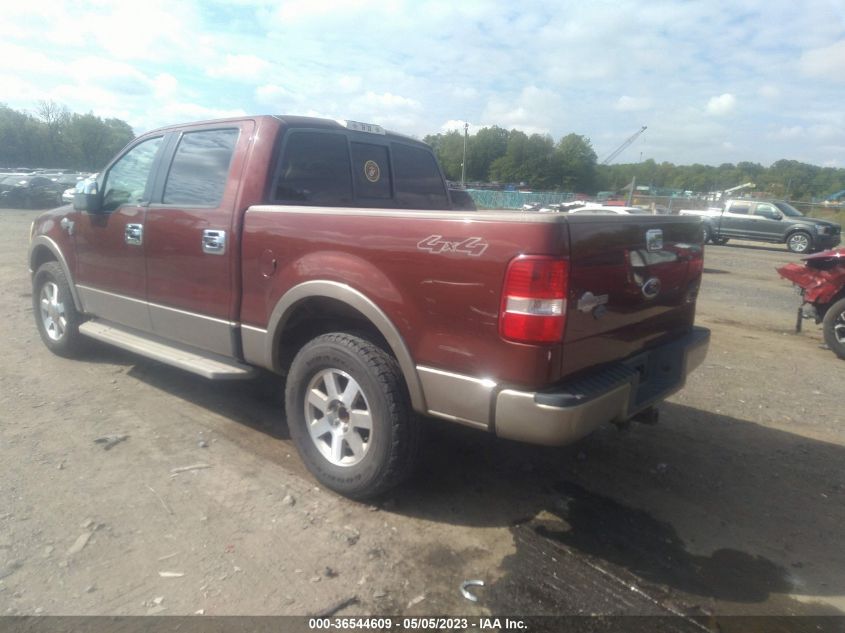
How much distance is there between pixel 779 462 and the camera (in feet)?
13.1

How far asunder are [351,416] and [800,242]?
22.8m

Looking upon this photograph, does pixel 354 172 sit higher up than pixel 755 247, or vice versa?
pixel 354 172

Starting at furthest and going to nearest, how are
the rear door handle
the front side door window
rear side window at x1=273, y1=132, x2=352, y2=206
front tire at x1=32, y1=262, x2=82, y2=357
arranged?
front tire at x1=32, y1=262, x2=82, y2=357 → the front side door window → rear side window at x1=273, y1=132, x2=352, y2=206 → the rear door handle

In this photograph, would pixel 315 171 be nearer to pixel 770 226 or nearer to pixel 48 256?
pixel 48 256

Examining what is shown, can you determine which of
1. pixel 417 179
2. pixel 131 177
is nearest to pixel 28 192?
pixel 131 177

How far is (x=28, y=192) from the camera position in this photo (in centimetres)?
2844

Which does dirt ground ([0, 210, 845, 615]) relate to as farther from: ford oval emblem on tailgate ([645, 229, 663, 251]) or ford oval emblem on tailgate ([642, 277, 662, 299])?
ford oval emblem on tailgate ([645, 229, 663, 251])

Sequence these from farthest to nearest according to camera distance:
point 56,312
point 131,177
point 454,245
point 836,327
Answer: point 836,327, point 56,312, point 131,177, point 454,245

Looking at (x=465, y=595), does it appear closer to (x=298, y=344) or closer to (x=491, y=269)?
(x=491, y=269)

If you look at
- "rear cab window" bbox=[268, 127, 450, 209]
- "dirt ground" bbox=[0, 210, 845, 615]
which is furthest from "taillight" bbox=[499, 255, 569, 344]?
"rear cab window" bbox=[268, 127, 450, 209]

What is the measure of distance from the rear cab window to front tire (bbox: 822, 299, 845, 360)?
4.50 meters

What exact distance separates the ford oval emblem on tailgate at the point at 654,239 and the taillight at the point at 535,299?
803 mm

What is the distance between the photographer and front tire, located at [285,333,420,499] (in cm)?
304

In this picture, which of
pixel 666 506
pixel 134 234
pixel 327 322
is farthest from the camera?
pixel 134 234
